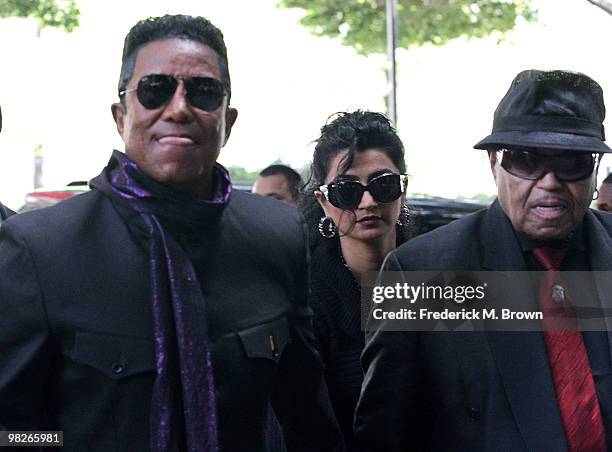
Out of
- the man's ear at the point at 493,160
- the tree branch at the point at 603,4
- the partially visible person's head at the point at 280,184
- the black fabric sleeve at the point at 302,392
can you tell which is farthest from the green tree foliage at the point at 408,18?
the black fabric sleeve at the point at 302,392

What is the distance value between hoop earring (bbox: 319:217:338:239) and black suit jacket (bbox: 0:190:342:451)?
124cm

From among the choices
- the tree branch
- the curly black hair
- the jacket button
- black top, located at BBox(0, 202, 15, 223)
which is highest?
the tree branch

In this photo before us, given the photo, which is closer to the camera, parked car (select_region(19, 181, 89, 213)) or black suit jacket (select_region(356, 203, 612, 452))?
black suit jacket (select_region(356, 203, 612, 452))

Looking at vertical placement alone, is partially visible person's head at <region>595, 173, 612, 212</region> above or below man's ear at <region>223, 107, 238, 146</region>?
below

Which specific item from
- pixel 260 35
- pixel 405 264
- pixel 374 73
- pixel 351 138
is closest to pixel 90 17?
pixel 260 35

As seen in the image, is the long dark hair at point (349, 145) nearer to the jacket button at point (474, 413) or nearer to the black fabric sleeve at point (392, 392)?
the black fabric sleeve at point (392, 392)

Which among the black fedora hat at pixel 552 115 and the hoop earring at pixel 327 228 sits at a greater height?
the black fedora hat at pixel 552 115

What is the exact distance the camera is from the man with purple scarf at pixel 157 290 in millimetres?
2324

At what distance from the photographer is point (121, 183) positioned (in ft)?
8.21

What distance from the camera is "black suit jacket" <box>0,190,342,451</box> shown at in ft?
7.60

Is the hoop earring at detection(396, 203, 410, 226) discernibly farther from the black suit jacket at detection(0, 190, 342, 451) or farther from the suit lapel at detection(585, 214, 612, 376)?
the black suit jacket at detection(0, 190, 342, 451)

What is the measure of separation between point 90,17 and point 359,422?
10.9 m

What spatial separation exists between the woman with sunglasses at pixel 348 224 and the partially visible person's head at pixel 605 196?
2910mm

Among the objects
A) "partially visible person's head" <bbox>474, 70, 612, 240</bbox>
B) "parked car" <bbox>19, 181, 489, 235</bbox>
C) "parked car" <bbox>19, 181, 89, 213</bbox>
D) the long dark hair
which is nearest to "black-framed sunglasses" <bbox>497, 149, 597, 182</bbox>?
"partially visible person's head" <bbox>474, 70, 612, 240</bbox>
